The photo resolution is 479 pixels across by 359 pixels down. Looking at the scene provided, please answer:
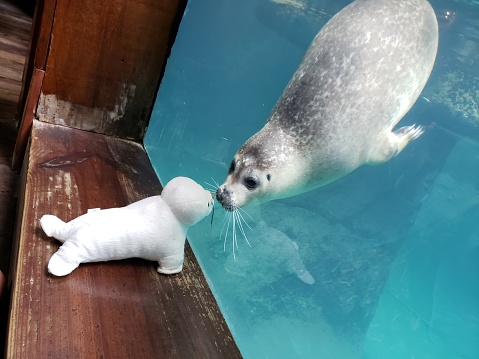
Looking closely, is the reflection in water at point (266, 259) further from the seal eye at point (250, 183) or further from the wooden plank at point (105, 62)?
the wooden plank at point (105, 62)

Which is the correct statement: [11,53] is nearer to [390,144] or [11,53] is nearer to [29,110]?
[29,110]

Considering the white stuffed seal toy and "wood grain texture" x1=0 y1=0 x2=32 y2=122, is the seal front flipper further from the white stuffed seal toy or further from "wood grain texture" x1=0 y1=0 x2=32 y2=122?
"wood grain texture" x1=0 y1=0 x2=32 y2=122

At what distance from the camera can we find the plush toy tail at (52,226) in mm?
1092

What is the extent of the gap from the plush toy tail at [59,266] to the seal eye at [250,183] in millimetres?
456

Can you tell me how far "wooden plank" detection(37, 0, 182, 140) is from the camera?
64.5 inches

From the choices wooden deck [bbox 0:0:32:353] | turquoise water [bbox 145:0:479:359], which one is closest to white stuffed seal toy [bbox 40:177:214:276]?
wooden deck [bbox 0:0:32:353]

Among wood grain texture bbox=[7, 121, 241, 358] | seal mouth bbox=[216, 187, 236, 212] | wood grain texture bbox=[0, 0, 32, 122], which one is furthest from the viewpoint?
wood grain texture bbox=[0, 0, 32, 122]

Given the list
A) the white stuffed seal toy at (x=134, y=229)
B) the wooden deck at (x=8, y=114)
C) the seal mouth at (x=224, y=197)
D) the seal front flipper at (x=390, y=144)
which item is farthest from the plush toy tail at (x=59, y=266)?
the seal front flipper at (x=390, y=144)

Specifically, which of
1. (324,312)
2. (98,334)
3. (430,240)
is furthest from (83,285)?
(430,240)

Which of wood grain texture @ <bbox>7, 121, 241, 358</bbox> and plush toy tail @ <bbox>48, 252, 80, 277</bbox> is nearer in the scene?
wood grain texture @ <bbox>7, 121, 241, 358</bbox>

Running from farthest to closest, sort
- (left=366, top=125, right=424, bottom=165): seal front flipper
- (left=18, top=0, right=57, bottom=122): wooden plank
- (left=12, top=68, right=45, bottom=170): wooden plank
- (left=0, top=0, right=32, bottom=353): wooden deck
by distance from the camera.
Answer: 1. (left=12, top=68, right=45, bottom=170): wooden plank
2. (left=18, top=0, right=57, bottom=122): wooden plank
3. (left=0, top=0, right=32, bottom=353): wooden deck
4. (left=366, top=125, right=424, bottom=165): seal front flipper

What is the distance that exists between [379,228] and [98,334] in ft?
3.17

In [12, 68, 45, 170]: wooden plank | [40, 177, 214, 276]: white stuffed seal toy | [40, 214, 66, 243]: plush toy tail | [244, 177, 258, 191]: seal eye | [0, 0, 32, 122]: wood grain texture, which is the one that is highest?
[244, 177, 258, 191]: seal eye

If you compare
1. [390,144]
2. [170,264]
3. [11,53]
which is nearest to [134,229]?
[170,264]
